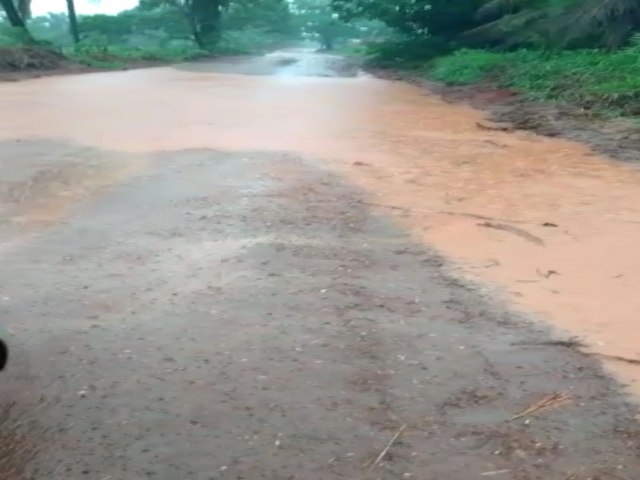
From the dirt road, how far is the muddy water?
57 mm

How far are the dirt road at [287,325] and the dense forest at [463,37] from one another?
6.14 meters

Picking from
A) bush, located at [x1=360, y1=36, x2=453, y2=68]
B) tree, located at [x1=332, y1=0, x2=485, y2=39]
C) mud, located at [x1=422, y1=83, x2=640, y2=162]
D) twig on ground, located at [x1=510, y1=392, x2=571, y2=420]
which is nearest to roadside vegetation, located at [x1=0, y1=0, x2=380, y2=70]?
bush, located at [x1=360, y1=36, x2=453, y2=68]

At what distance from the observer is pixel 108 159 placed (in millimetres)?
9734

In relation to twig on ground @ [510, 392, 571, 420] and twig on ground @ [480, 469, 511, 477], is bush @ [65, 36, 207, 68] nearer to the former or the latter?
twig on ground @ [510, 392, 571, 420]

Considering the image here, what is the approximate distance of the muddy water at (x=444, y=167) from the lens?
5273 millimetres

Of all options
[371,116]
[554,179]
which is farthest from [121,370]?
[371,116]

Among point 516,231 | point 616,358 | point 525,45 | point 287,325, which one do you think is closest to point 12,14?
point 525,45

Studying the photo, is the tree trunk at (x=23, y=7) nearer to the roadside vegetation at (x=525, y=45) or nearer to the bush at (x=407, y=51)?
the roadside vegetation at (x=525, y=45)

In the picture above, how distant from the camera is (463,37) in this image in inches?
1014

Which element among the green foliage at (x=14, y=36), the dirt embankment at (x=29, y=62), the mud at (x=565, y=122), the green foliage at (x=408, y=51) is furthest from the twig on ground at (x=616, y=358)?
the green foliage at (x=14, y=36)

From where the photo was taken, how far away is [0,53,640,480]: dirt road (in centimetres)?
327

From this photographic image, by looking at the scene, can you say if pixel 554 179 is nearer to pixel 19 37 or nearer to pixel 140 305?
pixel 140 305

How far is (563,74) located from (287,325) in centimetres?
1283

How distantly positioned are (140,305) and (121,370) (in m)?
0.92
